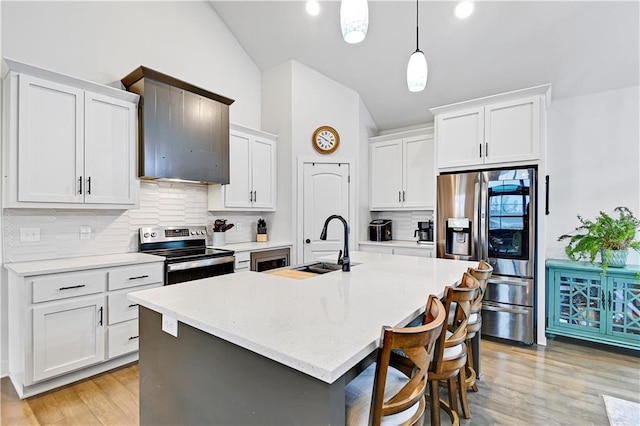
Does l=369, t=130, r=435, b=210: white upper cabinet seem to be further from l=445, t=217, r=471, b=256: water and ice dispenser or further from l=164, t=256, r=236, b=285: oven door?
l=164, t=256, r=236, b=285: oven door

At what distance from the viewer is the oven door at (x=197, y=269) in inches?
116

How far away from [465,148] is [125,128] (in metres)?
3.36

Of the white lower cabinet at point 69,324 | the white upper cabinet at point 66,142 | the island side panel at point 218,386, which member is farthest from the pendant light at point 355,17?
the white lower cabinet at point 69,324

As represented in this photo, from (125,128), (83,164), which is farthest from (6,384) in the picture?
(125,128)

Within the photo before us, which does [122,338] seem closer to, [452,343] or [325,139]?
[452,343]

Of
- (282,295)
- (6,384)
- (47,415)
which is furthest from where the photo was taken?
(6,384)

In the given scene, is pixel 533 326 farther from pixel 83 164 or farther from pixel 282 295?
pixel 83 164

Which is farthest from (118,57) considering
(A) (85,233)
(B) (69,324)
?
(B) (69,324)

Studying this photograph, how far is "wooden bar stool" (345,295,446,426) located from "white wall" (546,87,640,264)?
340cm

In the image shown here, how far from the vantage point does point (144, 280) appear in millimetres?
2773

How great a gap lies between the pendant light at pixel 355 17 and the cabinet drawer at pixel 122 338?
267 centimetres

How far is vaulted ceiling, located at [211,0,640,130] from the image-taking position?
307 cm

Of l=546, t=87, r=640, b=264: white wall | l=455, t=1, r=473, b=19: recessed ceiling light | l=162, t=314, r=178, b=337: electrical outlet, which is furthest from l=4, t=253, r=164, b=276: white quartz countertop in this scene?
l=546, t=87, r=640, b=264: white wall

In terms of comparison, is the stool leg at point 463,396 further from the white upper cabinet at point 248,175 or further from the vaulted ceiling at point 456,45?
the vaulted ceiling at point 456,45
